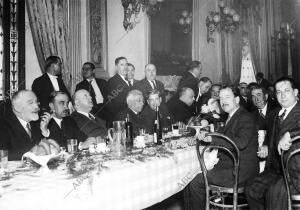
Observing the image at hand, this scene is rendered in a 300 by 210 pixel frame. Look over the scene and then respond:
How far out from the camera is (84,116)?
4.05 m

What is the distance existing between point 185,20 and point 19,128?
655 cm

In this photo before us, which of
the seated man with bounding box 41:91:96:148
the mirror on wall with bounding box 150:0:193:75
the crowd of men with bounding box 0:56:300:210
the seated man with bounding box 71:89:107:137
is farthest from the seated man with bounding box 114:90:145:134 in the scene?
the mirror on wall with bounding box 150:0:193:75

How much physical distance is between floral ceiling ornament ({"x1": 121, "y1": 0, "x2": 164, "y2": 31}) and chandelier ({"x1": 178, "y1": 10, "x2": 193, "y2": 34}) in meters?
0.77

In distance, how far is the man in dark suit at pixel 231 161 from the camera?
2992 mm

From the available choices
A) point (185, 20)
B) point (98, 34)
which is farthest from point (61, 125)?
point (185, 20)

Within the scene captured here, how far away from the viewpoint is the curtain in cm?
536

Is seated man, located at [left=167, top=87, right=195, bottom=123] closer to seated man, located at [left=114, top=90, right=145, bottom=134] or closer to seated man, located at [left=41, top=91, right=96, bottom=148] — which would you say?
seated man, located at [left=114, top=90, right=145, bottom=134]

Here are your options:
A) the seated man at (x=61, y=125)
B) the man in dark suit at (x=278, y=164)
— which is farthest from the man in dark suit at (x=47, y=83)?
the man in dark suit at (x=278, y=164)

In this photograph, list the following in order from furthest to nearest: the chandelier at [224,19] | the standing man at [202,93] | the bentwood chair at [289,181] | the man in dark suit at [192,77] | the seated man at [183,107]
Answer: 1. the chandelier at [224,19]
2. the man in dark suit at [192,77]
3. the standing man at [202,93]
4. the seated man at [183,107]
5. the bentwood chair at [289,181]

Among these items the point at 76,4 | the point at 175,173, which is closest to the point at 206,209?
the point at 175,173

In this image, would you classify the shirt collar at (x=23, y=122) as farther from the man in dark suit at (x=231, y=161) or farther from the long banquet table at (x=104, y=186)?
the man in dark suit at (x=231, y=161)

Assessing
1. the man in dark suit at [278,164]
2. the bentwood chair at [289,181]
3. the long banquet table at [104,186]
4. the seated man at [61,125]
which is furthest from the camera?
the seated man at [61,125]

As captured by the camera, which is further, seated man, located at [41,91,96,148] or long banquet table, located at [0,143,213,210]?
seated man, located at [41,91,96,148]

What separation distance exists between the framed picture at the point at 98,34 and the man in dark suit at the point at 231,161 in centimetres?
412
